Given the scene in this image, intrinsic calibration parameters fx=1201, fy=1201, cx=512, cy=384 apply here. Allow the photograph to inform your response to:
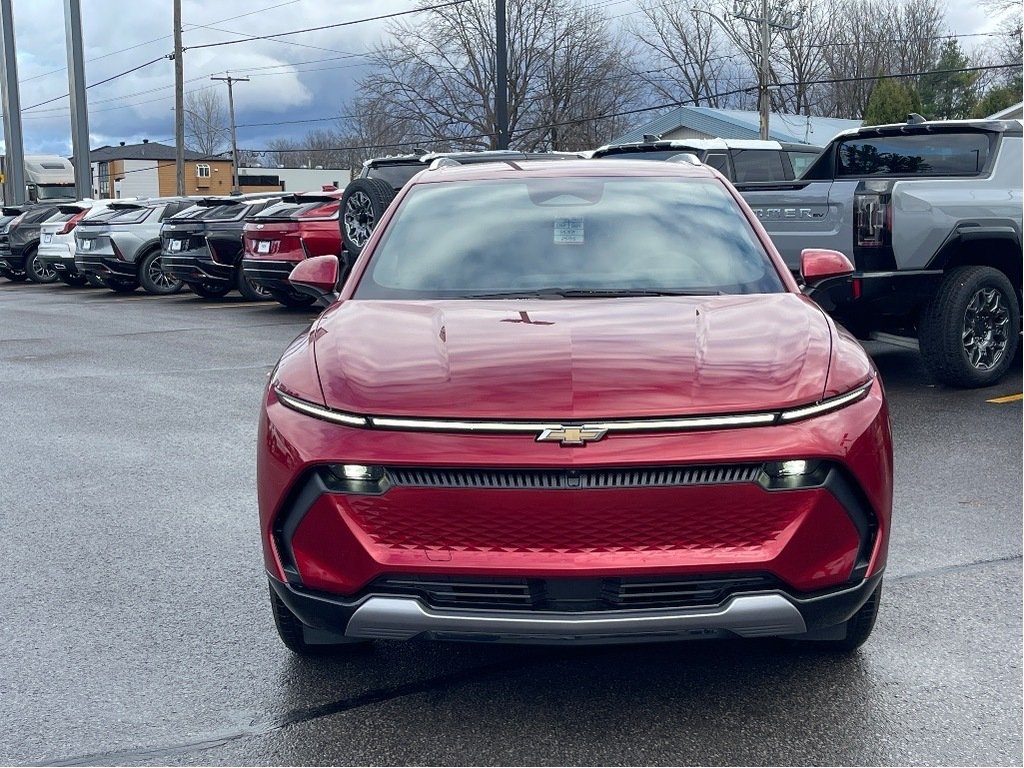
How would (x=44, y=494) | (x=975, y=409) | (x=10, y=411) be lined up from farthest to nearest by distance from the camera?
(x=10, y=411), (x=975, y=409), (x=44, y=494)

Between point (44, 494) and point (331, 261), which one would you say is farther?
point (44, 494)


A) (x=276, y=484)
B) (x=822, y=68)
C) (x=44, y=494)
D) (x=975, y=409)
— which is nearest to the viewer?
(x=276, y=484)

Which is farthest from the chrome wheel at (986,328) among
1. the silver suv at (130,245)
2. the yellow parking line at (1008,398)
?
the silver suv at (130,245)

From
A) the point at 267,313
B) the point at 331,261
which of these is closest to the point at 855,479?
the point at 331,261

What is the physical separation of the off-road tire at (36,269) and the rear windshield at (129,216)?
211 inches

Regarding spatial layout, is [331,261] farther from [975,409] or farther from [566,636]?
Answer: [975,409]

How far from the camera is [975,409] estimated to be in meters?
8.04

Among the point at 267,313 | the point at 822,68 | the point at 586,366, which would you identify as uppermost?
the point at 822,68

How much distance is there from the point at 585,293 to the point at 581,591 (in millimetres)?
1393

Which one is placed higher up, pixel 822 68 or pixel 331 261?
pixel 822 68

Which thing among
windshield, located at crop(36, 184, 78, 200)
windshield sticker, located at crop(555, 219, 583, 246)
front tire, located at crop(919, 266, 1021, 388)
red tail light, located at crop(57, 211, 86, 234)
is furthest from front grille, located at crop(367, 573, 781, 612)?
windshield, located at crop(36, 184, 78, 200)

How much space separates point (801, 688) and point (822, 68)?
223 ft

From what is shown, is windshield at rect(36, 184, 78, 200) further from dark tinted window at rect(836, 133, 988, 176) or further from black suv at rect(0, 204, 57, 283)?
dark tinted window at rect(836, 133, 988, 176)

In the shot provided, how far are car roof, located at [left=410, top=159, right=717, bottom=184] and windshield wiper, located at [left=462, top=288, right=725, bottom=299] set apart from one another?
2.81ft
